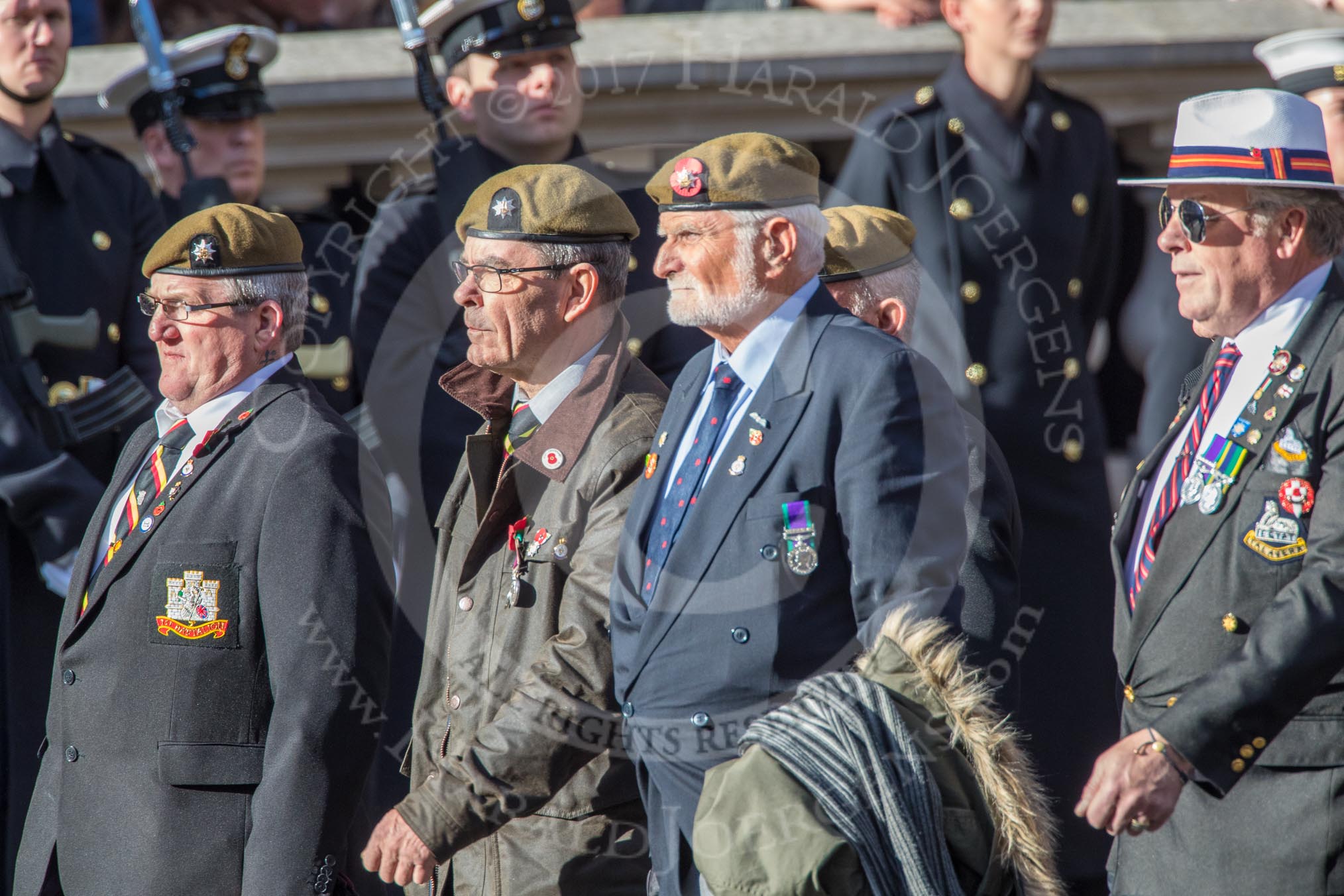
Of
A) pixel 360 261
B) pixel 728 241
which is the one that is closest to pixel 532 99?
pixel 360 261

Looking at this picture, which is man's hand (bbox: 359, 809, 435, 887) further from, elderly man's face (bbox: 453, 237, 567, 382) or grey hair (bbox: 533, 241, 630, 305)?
grey hair (bbox: 533, 241, 630, 305)

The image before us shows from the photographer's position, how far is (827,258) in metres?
4.12

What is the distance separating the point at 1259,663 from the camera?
9.87 feet

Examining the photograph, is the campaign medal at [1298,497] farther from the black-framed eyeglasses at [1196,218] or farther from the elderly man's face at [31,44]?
the elderly man's face at [31,44]

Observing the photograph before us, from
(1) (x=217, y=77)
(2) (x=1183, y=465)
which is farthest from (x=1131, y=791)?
(1) (x=217, y=77)

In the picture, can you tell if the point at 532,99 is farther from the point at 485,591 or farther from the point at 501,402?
the point at 485,591

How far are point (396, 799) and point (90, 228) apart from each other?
75.9 inches

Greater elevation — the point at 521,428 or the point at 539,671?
the point at 521,428

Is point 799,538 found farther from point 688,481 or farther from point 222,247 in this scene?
point 222,247

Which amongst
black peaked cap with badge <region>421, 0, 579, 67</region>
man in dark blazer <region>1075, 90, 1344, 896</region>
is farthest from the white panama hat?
black peaked cap with badge <region>421, 0, 579, 67</region>

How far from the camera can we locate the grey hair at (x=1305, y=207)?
3363mm

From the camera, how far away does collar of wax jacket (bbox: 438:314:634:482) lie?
364 cm

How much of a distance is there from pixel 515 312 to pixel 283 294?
0.50m

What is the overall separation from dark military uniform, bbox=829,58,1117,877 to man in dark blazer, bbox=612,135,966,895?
1698 millimetres
